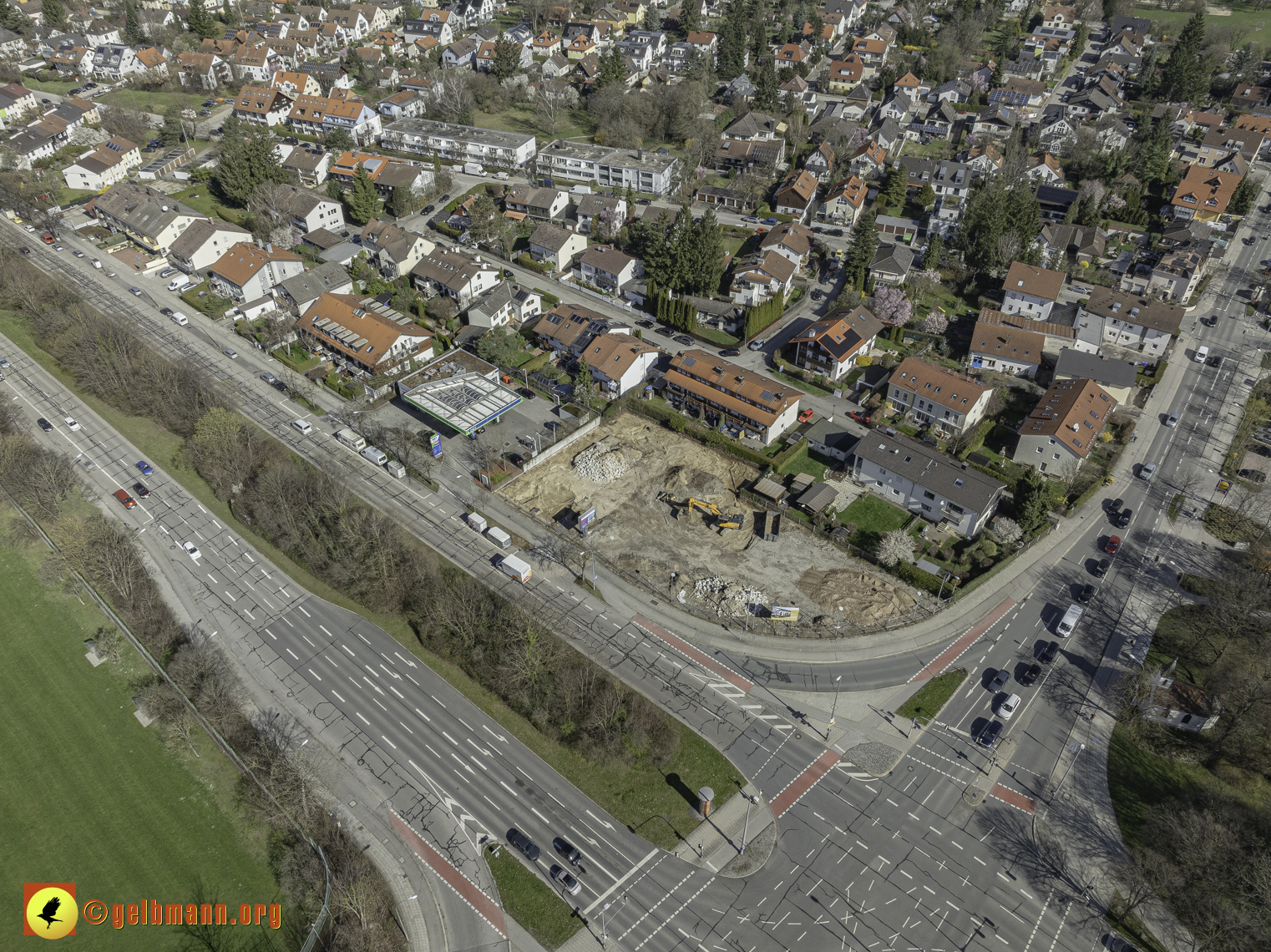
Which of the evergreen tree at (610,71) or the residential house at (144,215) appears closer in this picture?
the residential house at (144,215)

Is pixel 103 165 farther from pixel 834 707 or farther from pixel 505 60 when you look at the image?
pixel 834 707

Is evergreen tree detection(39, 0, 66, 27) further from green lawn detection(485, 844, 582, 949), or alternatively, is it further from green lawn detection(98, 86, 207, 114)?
green lawn detection(485, 844, 582, 949)

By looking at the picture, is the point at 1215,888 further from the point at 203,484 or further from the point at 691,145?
the point at 691,145

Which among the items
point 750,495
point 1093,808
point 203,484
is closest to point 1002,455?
point 750,495

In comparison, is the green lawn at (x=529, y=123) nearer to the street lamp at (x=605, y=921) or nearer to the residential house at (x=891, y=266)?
the residential house at (x=891, y=266)

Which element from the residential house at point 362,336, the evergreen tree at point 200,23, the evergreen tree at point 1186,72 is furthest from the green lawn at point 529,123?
the evergreen tree at point 1186,72

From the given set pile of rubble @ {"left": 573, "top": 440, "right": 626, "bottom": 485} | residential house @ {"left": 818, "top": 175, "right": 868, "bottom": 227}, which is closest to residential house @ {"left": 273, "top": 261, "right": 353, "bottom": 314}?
pile of rubble @ {"left": 573, "top": 440, "right": 626, "bottom": 485}
